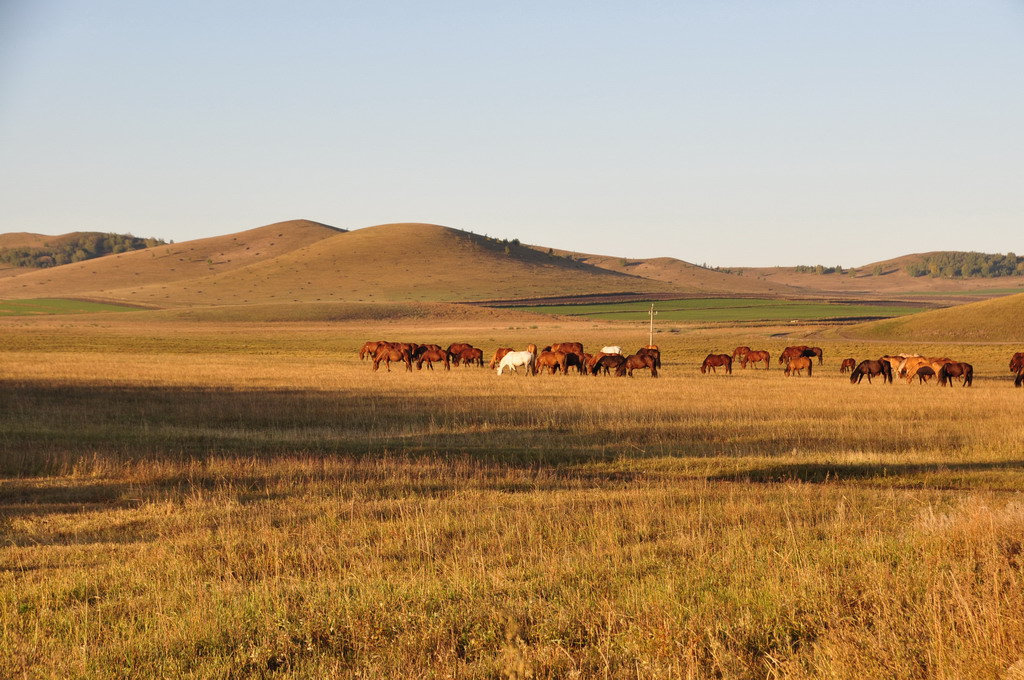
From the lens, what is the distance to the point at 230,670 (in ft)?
19.1

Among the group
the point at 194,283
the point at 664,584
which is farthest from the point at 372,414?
the point at 194,283

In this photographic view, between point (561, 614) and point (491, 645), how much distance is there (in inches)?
24.0

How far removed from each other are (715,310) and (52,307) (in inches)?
4501

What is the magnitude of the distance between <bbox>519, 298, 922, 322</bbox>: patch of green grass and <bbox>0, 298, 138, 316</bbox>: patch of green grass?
2897 inches

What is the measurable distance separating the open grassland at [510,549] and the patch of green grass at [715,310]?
112413mm

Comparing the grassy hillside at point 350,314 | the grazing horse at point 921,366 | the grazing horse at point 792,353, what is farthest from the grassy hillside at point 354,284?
the grazing horse at point 921,366

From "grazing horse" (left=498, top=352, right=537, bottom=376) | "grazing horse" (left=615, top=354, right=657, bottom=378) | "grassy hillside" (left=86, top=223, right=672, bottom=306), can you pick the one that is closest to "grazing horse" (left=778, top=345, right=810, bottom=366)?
"grazing horse" (left=615, top=354, right=657, bottom=378)

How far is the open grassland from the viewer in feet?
19.6

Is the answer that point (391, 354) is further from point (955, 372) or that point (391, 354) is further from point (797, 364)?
point (955, 372)

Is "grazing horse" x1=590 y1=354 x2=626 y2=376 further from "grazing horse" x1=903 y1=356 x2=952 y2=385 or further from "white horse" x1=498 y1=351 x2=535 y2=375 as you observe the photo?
"grazing horse" x1=903 y1=356 x2=952 y2=385

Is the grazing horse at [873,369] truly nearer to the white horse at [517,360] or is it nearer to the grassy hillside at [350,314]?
the white horse at [517,360]

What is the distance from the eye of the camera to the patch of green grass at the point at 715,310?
447ft

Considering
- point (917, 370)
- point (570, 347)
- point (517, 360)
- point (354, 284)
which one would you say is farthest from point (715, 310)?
point (517, 360)

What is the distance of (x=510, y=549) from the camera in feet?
28.2
